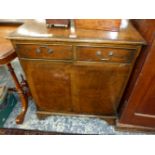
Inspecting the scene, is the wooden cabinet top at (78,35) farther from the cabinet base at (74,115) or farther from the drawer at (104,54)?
the cabinet base at (74,115)

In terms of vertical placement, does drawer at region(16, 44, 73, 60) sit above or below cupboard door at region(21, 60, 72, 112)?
above

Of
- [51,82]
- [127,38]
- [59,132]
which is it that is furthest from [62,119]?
[127,38]

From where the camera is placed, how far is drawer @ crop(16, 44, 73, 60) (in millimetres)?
942

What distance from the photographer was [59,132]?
4.61 feet

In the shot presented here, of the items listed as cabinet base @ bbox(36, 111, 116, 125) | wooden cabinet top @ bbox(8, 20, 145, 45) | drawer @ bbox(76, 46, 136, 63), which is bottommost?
cabinet base @ bbox(36, 111, 116, 125)

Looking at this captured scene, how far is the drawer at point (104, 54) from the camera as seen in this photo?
0.92 meters

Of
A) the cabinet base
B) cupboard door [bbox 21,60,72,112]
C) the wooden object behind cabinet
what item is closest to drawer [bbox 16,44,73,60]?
cupboard door [bbox 21,60,72,112]

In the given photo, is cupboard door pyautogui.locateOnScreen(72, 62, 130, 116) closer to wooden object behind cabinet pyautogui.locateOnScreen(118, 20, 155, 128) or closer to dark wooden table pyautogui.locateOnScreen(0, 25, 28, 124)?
wooden object behind cabinet pyautogui.locateOnScreen(118, 20, 155, 128)

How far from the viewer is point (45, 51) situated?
0.97m

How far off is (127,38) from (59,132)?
104 centimetres

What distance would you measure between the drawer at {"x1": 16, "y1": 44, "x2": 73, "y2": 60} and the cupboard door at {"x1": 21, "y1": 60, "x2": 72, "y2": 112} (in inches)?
2.0

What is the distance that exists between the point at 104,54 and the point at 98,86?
293mm

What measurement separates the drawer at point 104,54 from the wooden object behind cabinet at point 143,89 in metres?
0.10
